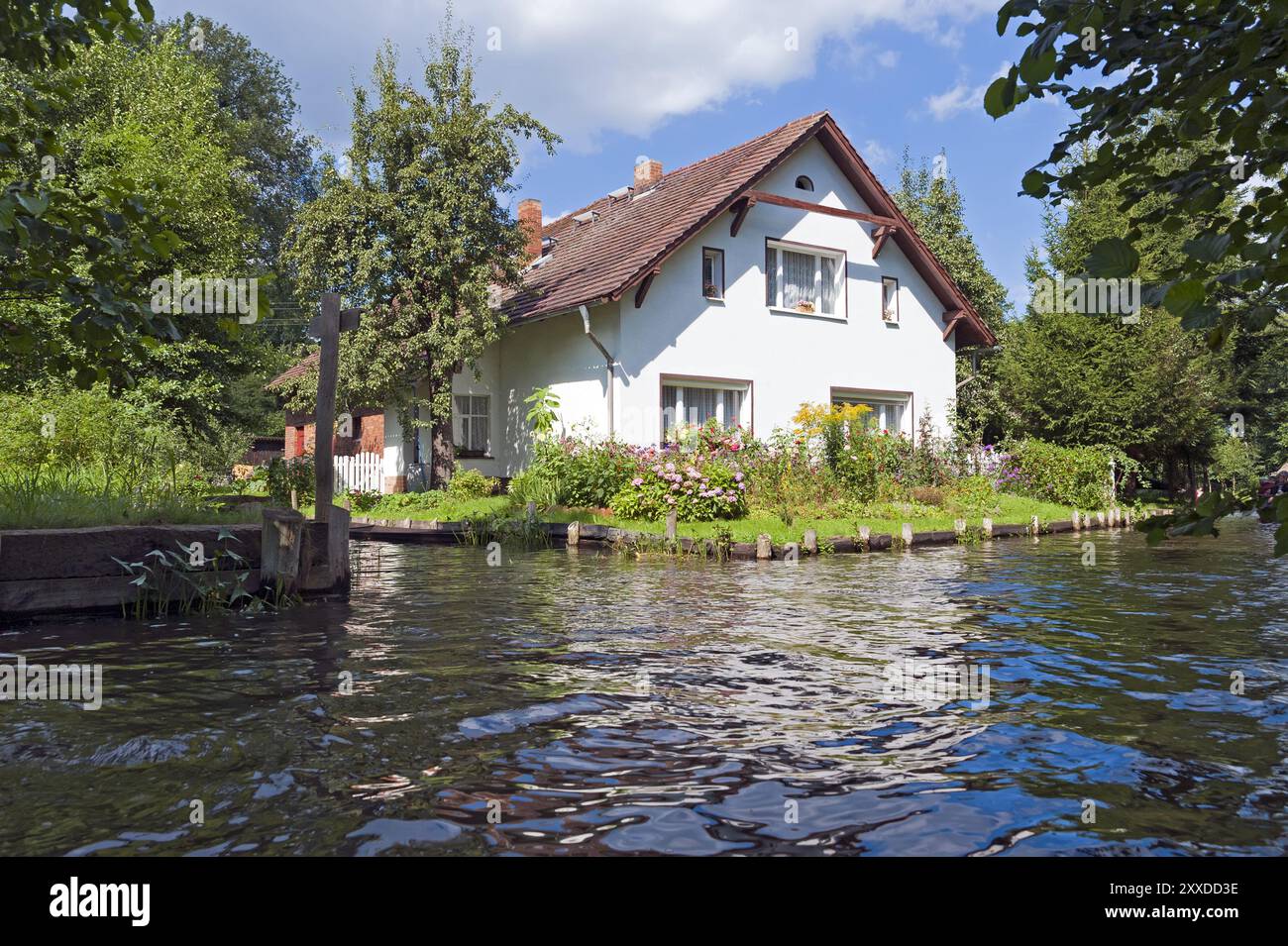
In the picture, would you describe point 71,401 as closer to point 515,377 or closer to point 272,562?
point 272,562

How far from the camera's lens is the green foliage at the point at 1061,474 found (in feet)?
83.3

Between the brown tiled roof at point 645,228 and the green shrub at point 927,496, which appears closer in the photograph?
the brown tiled roof at point 645,228

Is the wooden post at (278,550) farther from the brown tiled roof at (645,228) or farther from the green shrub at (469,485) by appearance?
the green shrub at (469,485)

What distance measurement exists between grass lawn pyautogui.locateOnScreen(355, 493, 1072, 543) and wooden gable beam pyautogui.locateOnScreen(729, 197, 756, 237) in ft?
25.5

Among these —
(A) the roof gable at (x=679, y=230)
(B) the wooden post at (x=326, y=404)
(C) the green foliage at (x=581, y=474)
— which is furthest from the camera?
(A) the roof gable at (x=679, y=230)

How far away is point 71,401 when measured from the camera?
12953mm

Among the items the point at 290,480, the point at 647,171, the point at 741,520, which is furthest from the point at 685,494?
the point at 647,171

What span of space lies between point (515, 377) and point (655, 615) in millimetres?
16776

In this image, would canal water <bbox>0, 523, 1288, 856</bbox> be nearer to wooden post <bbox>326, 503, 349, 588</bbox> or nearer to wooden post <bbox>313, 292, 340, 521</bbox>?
wooden post <bbox>326, 503, 349, 588</bbox>

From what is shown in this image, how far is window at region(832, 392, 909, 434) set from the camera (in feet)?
82.4

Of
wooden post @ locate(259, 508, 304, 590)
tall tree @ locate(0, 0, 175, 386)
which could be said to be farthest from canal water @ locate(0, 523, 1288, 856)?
tall tree @ locate(0, 0, 175, 386)

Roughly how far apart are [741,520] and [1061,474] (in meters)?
12.6

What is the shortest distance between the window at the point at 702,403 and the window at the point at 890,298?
5.57 meters

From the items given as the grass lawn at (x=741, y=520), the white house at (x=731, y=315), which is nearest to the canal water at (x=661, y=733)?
the grass lawn at (x=741, y=520)
